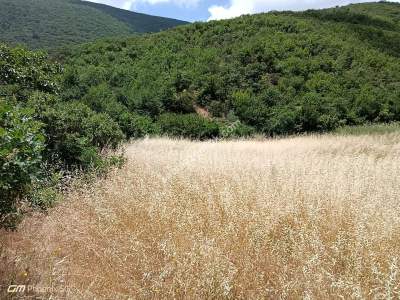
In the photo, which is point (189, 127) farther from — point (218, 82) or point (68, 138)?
point (68, 138)

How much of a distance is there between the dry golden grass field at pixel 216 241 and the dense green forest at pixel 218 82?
3004 mm

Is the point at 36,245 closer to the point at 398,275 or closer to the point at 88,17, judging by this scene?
the point at 398,275

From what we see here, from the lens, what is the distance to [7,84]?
27.3 feet

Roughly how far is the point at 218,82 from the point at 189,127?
20.1 ft

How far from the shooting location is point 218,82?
24.1m

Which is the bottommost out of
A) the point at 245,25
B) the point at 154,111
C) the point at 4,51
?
the point at 154,111

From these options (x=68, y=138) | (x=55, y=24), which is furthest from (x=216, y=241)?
(x=55, y=24)

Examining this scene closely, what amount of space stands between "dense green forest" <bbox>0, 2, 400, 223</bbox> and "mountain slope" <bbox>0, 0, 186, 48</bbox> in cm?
3981

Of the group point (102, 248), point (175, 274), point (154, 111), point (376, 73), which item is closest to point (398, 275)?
Answer: point (175, 274)

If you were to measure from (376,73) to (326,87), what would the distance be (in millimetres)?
4916

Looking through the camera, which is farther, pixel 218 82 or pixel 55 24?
pixel 55 24

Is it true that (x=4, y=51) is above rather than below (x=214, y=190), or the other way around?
above

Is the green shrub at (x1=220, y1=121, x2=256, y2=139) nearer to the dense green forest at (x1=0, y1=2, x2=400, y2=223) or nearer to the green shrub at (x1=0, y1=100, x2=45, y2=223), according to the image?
the dense green forest at (x1=0, y1=2, x2=400, y2=223)

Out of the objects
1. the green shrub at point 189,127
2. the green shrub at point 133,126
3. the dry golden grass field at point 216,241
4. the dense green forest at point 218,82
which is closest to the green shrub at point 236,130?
the dense green forest at point 218,82
